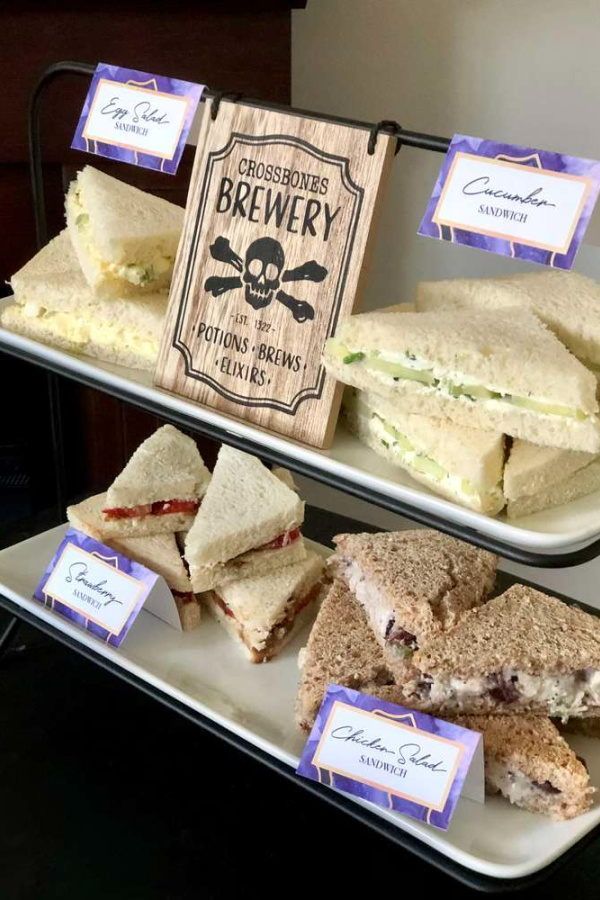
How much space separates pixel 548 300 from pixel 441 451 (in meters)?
0.23

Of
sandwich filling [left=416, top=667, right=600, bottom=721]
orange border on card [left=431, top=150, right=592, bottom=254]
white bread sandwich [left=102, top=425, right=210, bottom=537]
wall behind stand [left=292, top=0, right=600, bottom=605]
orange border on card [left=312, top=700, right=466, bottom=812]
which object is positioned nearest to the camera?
orange border on card [left=431, top=150, right=592, bottom=254]

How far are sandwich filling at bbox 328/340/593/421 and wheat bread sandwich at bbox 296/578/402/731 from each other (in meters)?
0.36

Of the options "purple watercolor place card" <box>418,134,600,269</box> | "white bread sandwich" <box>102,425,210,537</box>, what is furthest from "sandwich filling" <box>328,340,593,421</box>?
"white bread sandwich" <box>102,425,210,537</box>

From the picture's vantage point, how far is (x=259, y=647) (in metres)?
1.31

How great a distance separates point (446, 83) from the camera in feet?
6.64

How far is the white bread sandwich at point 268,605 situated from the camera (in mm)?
1307

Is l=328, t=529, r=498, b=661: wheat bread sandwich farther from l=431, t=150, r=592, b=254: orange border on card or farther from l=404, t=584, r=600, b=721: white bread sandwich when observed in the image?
l=431, t=150, r=592, b=254: orange border on card

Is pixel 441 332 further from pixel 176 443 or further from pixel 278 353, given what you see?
pixel 176 443

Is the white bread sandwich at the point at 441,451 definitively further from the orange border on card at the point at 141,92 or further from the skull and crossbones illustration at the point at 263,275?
the orange border on card at the point at 141,92

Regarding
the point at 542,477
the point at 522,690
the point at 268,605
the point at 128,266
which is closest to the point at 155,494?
the point at 268,605

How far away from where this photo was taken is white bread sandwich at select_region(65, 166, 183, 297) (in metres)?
1.17

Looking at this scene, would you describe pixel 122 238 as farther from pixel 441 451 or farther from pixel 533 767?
pixel 533 767

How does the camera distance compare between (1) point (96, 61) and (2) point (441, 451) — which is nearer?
(2) point (441, 451)

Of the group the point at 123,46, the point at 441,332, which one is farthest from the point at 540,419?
the point at 123,46
